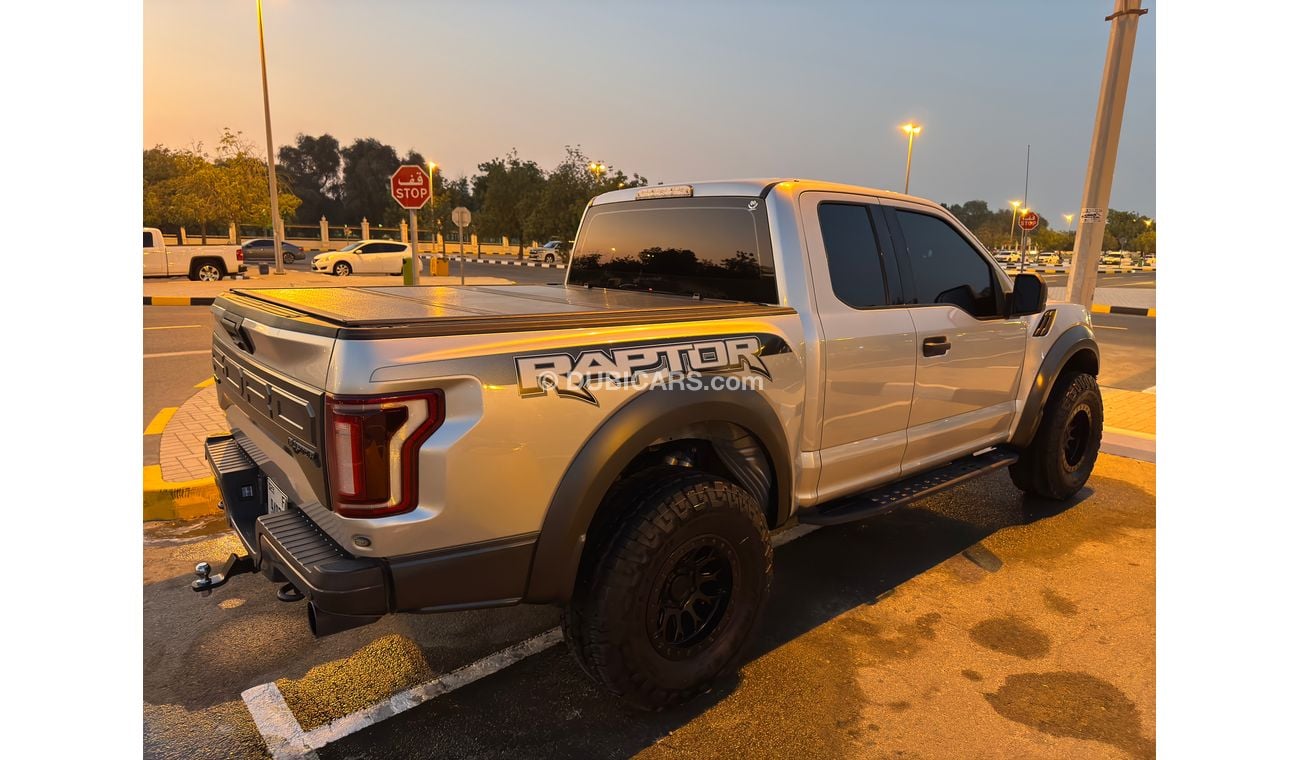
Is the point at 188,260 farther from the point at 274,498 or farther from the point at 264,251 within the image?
the point at 274,498

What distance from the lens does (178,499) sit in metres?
4.52

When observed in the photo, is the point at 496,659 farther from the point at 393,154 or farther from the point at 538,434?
the point at 393,154

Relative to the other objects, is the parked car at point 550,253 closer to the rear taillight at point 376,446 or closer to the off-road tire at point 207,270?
the off-road tire at point 207,270

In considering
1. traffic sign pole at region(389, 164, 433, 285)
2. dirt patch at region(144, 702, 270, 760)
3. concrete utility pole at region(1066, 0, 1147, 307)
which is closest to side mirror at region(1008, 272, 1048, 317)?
concrete utility pole at region(1066, 0, 1147, 307)

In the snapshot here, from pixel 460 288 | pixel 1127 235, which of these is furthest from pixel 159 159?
pixel 1127 235

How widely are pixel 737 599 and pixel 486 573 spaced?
1.05 metres

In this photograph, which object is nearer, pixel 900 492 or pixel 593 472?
pixel 593 472

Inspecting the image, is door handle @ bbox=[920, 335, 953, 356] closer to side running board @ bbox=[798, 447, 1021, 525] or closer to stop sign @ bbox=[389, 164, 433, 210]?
side running board @ bbox=[798, 447, 1021, 525]

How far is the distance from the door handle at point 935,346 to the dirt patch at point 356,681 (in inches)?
102

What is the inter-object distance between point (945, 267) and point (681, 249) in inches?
54.5

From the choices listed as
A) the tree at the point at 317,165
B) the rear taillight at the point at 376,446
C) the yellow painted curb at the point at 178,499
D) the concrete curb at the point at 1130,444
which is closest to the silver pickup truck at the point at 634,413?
the rear taillight at the point at 376,446

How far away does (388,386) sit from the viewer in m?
2.06

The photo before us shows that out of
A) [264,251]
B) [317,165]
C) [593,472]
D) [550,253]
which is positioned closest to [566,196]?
[550,253]

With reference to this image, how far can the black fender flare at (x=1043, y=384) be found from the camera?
14.9 feet
